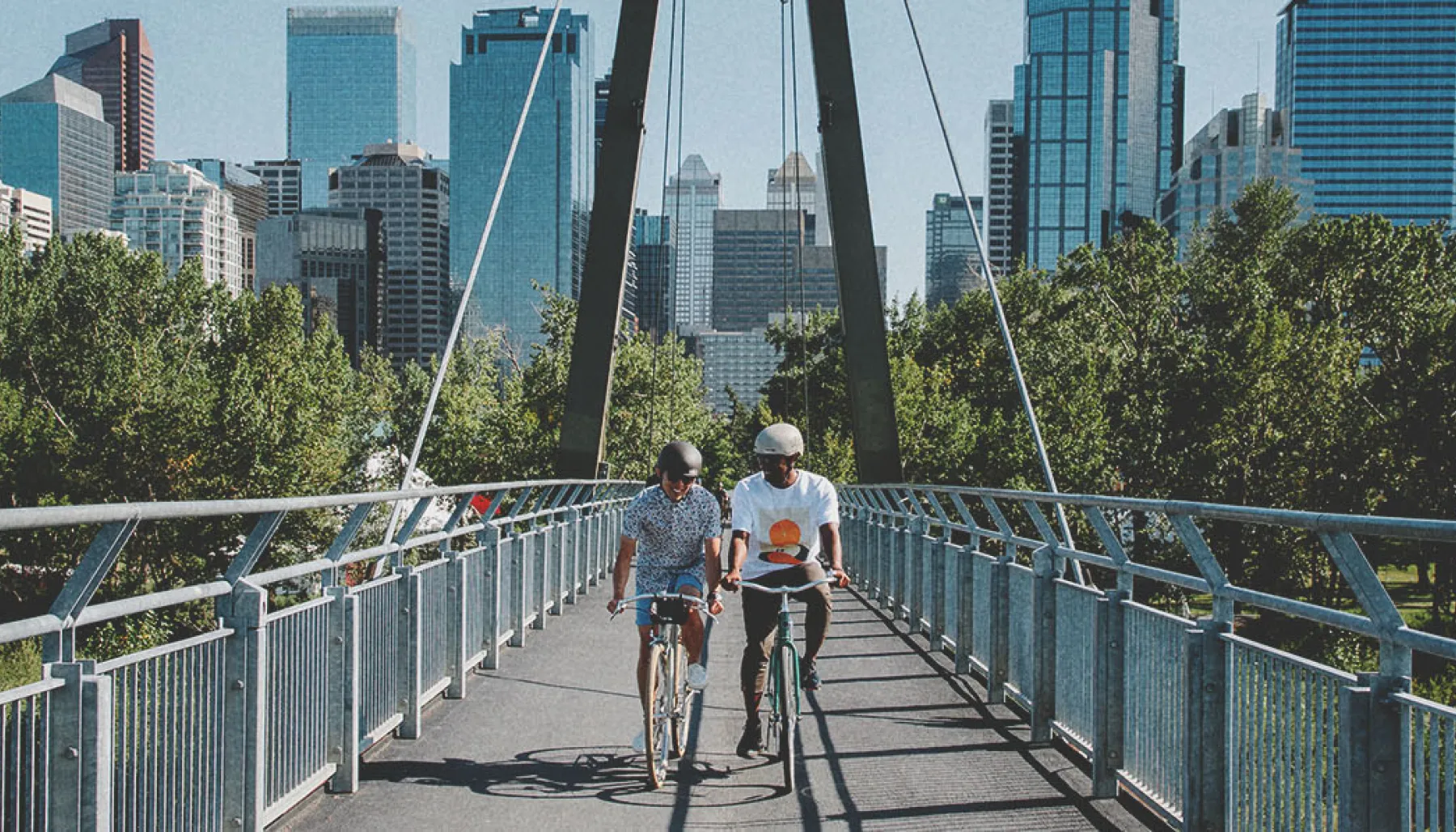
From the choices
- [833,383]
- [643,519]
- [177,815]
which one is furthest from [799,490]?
[833,383]

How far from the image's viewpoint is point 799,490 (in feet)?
23.1

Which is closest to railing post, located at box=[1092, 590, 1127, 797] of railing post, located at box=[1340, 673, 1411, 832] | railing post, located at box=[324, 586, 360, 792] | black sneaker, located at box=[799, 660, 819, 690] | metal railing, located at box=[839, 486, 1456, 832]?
metal railing, located at box=[839, 486, 1456, 832]

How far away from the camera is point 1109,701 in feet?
20.9

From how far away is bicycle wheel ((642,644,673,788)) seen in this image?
253 inches

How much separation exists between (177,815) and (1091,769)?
4.11 metres

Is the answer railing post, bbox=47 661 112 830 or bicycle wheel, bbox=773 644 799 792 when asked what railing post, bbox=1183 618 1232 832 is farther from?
railing post, bbox=47 661 112 830

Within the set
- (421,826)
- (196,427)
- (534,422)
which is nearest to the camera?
(421,826)

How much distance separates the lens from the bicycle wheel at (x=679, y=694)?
6.82m

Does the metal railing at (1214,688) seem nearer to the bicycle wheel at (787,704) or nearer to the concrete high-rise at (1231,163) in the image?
the bicycle wheel at (787,704)

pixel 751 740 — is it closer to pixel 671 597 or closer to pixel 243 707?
pixel 671 597

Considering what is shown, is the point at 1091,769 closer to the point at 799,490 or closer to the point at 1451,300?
the point at 799,490

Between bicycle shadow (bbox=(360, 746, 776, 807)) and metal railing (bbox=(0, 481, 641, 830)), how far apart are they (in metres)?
0.34

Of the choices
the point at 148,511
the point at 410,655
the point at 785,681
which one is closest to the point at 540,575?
the point at 410,655

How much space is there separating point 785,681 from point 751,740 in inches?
28.8
